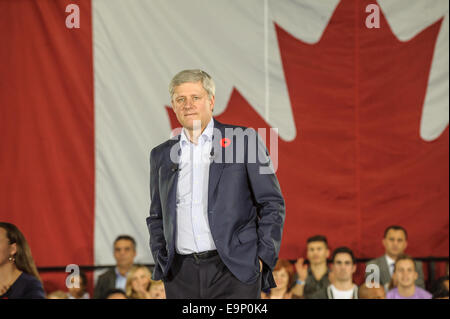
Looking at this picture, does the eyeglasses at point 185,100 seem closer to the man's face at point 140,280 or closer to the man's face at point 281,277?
the man's face at point 140,280

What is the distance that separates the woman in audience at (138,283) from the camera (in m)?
4.49

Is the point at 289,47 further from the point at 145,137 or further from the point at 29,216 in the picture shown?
the point at 29,216

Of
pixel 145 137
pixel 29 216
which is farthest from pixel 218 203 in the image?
pixel 29 216

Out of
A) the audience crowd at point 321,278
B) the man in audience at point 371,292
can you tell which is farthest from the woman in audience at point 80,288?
the man in audience at point 371,292

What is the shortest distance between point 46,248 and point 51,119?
1.00m

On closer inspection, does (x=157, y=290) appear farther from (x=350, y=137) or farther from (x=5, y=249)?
(x=350, y=137)

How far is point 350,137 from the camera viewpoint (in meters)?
5.38

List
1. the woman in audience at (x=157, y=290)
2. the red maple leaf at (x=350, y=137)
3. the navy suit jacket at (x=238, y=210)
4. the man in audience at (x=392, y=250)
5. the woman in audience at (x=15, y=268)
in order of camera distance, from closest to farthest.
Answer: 1. the navy suit jacket at (x=238, y=210)
2. the woman in audience at (x=15, y=268)
3. the woman in audience at (x=157, y=290)
4. the man in audience at (x=392, y=250)
5. the red maple leaf at (x=350, y=137)

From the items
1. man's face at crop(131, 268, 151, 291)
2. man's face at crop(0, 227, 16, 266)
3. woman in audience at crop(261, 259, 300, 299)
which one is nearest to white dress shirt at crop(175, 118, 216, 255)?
man's face at crop(0, 227, 16, 266)

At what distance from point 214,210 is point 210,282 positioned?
26 centimetres

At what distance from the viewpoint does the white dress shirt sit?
231 centimetres

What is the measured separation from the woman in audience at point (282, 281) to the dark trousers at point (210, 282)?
2.41 metres

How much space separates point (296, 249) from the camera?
5316 mm

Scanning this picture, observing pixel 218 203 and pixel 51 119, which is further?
pixel 51 119
